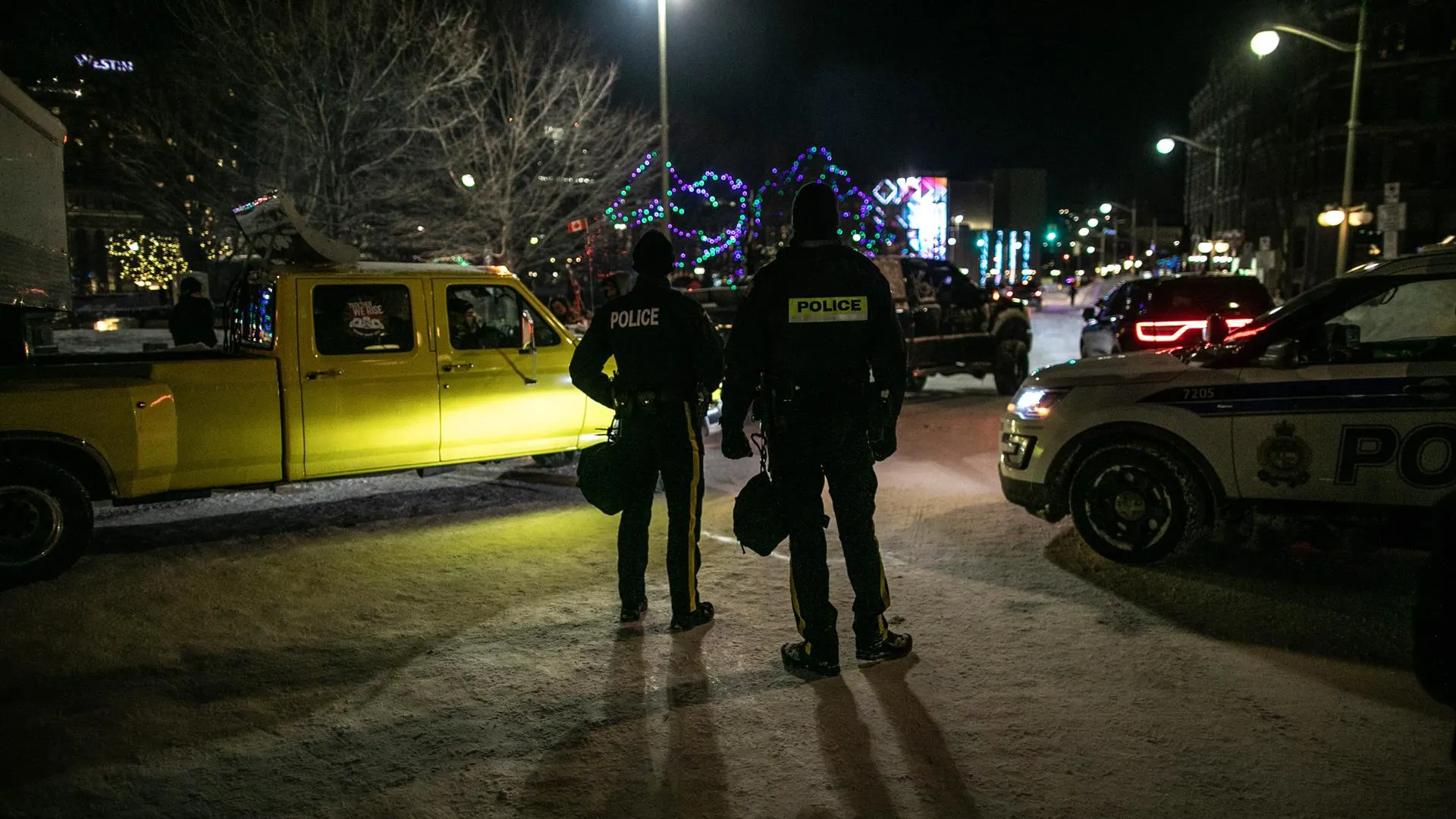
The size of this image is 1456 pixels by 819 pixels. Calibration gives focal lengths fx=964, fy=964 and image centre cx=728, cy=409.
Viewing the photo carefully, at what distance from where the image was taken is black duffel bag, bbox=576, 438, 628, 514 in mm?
4812

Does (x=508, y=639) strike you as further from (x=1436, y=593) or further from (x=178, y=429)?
(x=1436, y=593)

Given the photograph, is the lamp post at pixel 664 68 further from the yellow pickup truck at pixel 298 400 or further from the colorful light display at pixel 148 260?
the colorful light display at pixel 148 260

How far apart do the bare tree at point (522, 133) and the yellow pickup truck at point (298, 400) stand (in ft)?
→ 41.0

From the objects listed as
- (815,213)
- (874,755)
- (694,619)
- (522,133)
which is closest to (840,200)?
(522,133)

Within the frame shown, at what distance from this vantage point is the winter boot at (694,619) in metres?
4.80

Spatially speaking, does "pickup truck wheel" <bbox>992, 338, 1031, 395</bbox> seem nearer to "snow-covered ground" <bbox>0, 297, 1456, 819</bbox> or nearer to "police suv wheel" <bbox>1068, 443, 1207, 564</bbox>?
"snow-covered ground" <bbox>0, 297, 1456, 819</bbox>

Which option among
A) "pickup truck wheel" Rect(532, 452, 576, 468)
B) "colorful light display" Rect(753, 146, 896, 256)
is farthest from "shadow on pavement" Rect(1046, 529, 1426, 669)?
"colorful light display" Rect(753, 146, 896, 256)

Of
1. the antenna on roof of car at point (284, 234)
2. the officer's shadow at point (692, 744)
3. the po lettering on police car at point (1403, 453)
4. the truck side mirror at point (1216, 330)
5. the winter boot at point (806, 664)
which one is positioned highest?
the antenna on roof of car at point (284, 234)

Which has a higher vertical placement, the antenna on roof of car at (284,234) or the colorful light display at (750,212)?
the colorful light display at (750,212)

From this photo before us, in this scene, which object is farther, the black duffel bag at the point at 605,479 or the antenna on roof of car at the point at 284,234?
the antenna on roof of car at the point at 284,234

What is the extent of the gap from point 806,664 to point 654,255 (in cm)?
208

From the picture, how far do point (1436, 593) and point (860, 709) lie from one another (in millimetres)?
1999

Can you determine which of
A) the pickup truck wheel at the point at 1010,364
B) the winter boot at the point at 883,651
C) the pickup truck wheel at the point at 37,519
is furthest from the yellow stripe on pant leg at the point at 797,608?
the pickup truck wheel at the point at 1010,364

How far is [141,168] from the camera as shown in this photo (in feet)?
62.5
